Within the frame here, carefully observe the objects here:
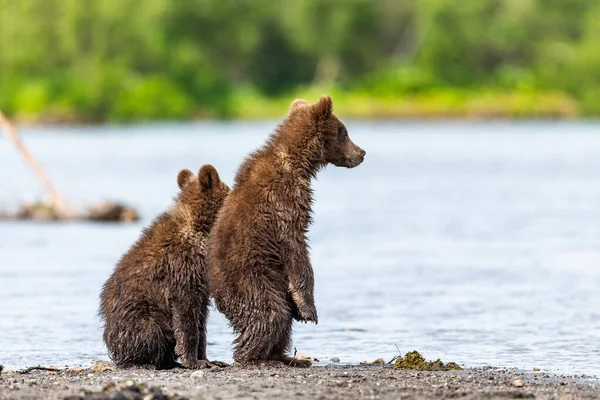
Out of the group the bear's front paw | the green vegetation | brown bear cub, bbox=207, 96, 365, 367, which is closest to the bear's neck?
brown bear cub, bbox=207, 96, 365, 367

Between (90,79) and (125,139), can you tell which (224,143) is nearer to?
(125,139)

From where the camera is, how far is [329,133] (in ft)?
30.7

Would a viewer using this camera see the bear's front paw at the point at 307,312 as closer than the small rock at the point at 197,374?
No

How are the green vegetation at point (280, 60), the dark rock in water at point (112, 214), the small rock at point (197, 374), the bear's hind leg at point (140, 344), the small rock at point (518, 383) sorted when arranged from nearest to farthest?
the small rock at point (518, 383) → the small rock at point (197, 374) → the bear's hind leg at point (140, 344) → the dark rock in water at point (112, 214) → the green vegetation at point (280, 60)

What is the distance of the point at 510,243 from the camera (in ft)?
67.2

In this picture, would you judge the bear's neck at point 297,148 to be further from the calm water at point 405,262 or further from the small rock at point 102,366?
the calm water at point 405,262

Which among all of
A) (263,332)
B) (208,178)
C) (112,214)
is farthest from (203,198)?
(112,214)

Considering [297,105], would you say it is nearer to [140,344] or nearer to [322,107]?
[322,107]

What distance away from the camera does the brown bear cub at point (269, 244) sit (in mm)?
9070

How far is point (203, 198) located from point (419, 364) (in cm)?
196

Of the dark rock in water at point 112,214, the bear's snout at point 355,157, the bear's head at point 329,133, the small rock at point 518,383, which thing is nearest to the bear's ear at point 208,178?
the bear's head at point 329,133

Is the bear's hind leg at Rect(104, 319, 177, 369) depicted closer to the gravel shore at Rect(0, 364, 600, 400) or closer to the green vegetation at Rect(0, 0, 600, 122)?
the gravel shore at Rect(0, 364, 600, 400)

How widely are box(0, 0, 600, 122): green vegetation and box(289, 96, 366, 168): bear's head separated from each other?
7007 centimetres

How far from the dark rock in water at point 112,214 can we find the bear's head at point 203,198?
595 inches
